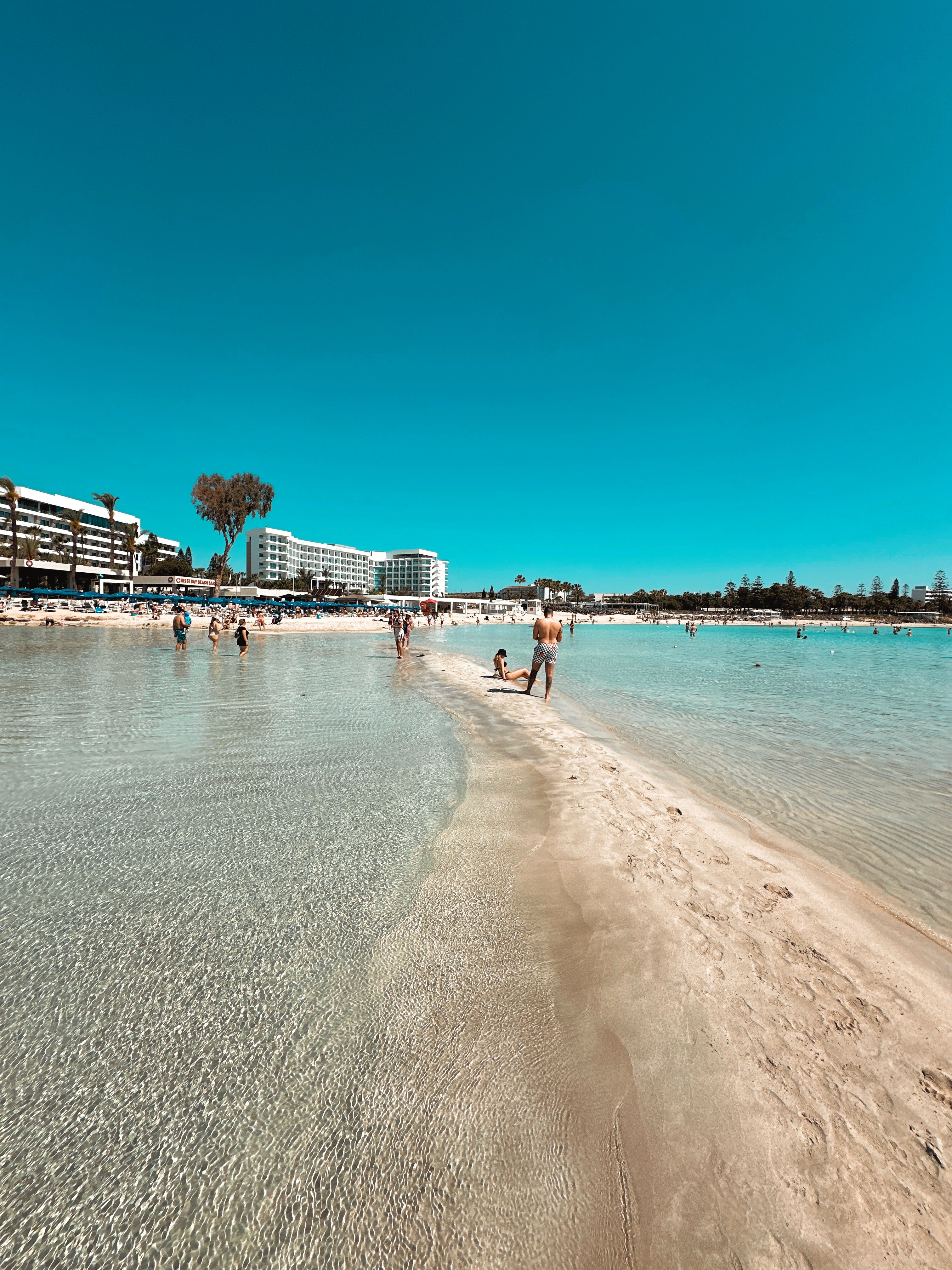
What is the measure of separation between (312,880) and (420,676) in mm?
14048

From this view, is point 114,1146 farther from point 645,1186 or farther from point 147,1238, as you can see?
point 645,1186

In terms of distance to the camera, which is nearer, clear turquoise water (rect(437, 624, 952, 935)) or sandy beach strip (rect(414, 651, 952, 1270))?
sandy beach strip (rect(414, 651, 952, 1270))

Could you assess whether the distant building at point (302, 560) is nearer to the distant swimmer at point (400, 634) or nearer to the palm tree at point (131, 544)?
the palm tree at point (131, 544)

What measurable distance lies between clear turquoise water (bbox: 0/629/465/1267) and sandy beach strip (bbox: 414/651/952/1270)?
1.00 metres

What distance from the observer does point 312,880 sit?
391cm

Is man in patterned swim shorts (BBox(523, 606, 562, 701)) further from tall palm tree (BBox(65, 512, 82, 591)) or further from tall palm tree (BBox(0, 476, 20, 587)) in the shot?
tall palm tree (BBox(65, 512, 82, 591))

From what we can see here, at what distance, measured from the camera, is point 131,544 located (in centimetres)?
8256

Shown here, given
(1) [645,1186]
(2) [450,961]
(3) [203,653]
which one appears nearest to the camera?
(1) [645,1186]

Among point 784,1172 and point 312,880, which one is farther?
point 312,880

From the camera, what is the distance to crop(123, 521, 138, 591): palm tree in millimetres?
82938

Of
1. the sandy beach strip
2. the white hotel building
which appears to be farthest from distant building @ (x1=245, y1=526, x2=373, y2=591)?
the sandy beach strip

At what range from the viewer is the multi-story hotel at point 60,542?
7431 cm

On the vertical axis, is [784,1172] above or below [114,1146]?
below

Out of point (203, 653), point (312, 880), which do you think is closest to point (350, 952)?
point (312, 880)
